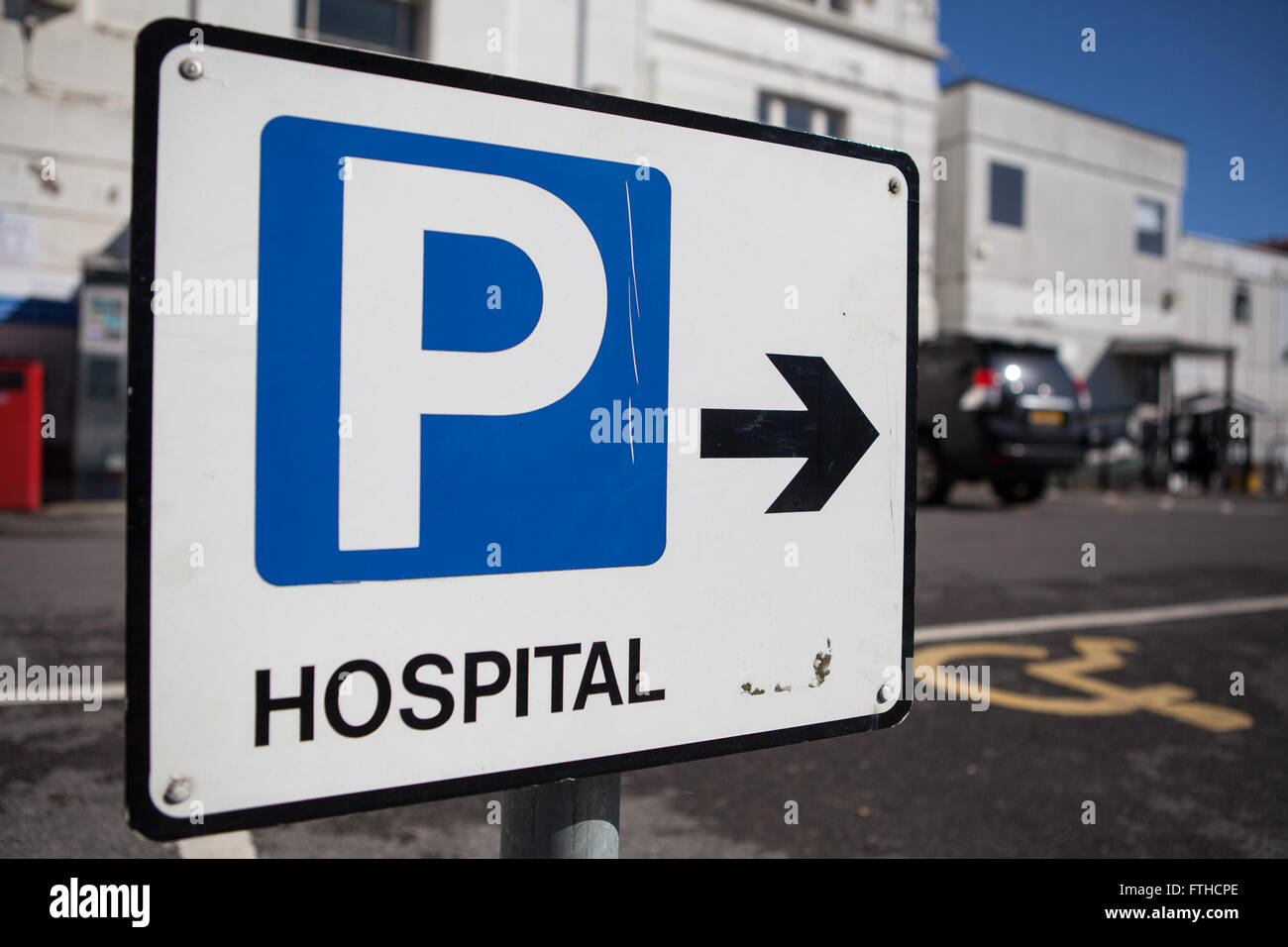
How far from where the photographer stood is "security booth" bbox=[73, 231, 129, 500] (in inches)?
424

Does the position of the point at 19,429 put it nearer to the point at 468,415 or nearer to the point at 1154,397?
the point at 468,415

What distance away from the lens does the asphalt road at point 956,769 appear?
2.75m

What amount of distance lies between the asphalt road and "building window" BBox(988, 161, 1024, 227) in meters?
16.8

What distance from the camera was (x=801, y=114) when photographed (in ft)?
58.5

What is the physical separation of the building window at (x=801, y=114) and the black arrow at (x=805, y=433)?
17310 millimetres

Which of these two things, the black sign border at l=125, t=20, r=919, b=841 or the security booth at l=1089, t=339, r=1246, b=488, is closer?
the black sign border at l=125, t=20, r=919, b=841

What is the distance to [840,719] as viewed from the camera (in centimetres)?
103

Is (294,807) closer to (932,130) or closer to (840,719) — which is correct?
(840,719)

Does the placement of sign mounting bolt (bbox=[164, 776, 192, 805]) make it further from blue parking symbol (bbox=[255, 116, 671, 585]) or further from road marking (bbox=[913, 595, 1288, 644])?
road marking (bbox=[913, 595, 1288, 644])

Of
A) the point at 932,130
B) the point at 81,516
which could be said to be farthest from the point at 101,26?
the point at 932,130

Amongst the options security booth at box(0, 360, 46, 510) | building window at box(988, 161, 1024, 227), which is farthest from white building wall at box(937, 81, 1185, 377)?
security booth at box(0, 360, 46, 510)

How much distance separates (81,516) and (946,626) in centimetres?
940

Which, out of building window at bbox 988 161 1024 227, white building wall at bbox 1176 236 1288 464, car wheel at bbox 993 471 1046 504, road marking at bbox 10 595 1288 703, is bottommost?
road marking at bbox 10 595 1288 703

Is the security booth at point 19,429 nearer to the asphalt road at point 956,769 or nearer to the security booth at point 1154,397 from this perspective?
the asphalt road at point 956,769
